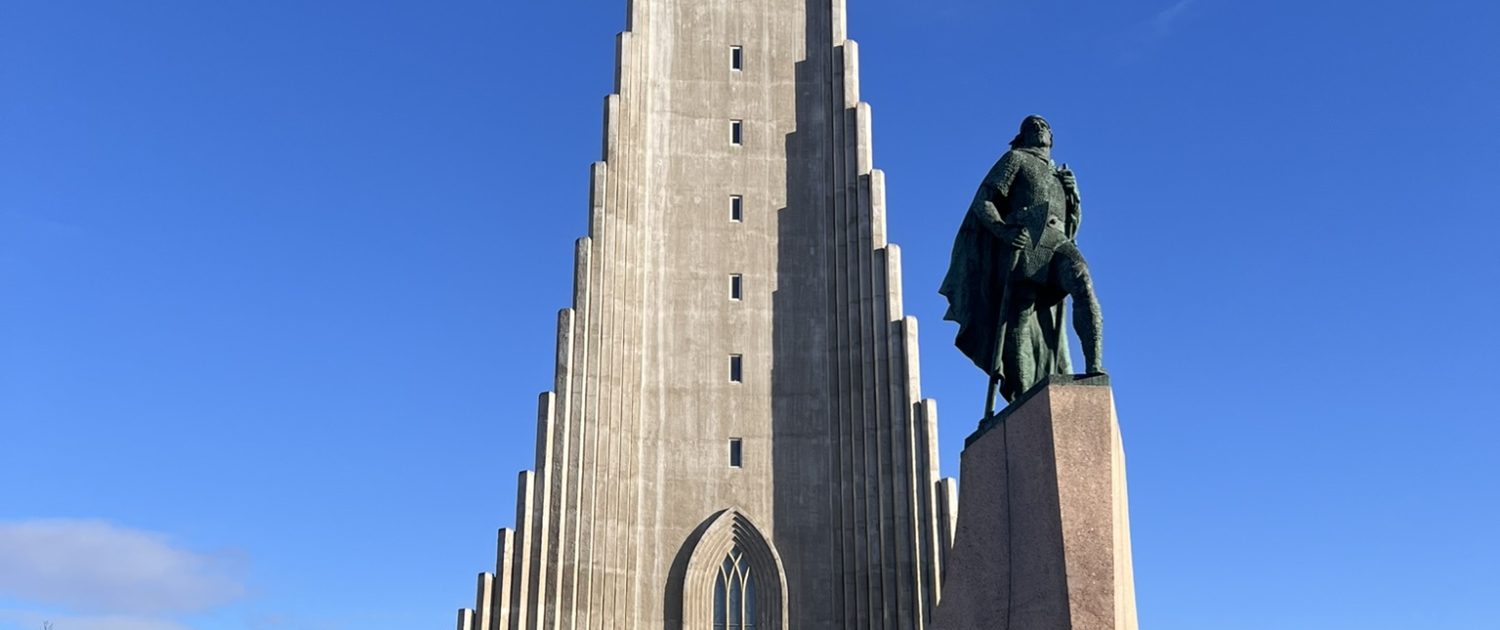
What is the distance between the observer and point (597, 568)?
26391 millimetres

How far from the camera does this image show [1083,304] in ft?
29.1

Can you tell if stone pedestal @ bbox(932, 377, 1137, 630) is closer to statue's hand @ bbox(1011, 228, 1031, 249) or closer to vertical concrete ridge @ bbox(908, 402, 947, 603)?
statue's hand @ bbox(1011, 228, 1031, 249)

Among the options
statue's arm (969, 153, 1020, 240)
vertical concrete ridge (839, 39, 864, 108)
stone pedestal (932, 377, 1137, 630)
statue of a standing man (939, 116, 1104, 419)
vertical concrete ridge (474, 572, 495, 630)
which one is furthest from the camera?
vertical concrete ridge (839, 39, 864, 108)

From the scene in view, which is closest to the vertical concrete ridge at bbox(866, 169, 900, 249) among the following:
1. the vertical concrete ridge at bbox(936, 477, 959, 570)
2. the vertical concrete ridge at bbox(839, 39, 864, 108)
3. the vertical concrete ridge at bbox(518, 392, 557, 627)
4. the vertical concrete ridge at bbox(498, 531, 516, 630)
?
the vertical concrete ridge at bbox(839, 39, 864, 108)

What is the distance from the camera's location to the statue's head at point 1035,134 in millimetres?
9836

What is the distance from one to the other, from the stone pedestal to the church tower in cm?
1760

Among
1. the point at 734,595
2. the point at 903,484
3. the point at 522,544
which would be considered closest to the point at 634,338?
the point at 522,544

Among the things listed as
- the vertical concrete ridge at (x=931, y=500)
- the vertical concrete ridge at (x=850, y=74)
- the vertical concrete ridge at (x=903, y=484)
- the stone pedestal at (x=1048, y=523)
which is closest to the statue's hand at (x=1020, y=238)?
the stone pedestal at (x=1048, y=523)


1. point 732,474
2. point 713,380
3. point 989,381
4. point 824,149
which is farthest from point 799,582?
point 989,381

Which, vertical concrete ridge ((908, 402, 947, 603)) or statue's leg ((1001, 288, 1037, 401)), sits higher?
vertical concrete ridge ((908, 402, 947, 603))

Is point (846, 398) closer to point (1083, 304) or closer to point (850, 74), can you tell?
point (850, 74)

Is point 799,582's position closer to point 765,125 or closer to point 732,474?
point 732,474

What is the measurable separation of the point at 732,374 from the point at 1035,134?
19.2 m

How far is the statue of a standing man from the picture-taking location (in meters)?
9.17
